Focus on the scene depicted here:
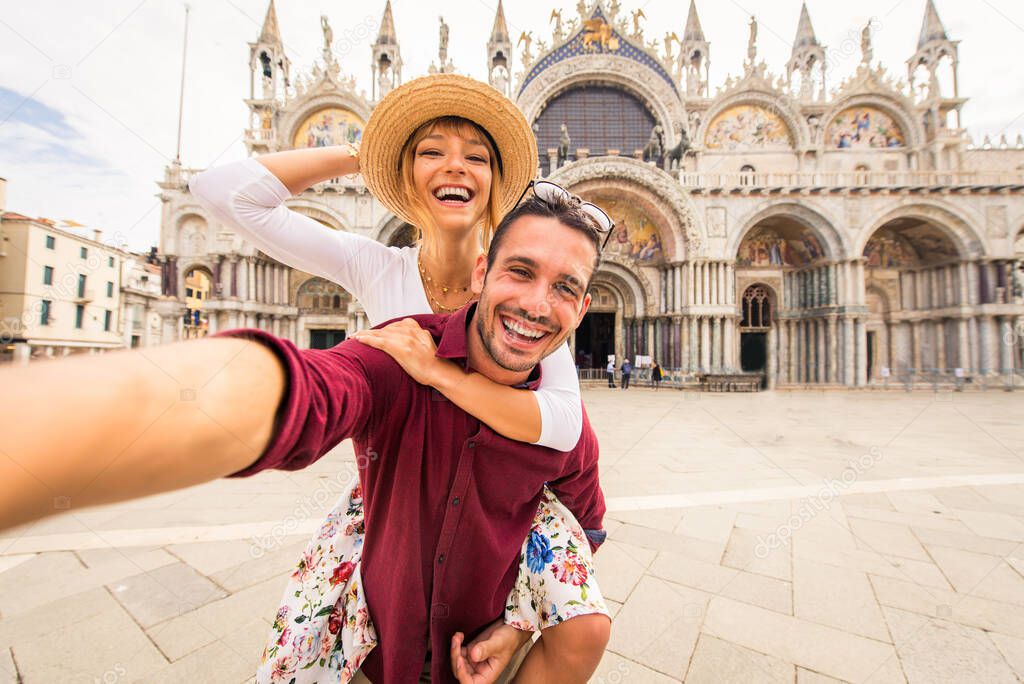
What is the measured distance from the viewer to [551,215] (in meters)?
1.25

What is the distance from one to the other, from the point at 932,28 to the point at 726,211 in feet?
53.8

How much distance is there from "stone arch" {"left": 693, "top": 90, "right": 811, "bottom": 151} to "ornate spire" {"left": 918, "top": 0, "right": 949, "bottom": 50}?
29.9ft

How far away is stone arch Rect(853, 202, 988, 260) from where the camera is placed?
1595 centimetres

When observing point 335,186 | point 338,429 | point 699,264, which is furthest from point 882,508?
point 335,186

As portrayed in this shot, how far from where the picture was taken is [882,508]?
345 centimetres

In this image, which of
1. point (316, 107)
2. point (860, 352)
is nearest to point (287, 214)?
point (860, 352)

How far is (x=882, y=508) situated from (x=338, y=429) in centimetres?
454

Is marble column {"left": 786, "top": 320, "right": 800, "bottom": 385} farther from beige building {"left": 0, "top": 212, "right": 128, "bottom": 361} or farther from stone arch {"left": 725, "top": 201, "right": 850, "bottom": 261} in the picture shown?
beige building {"left": 0, "top": 212, "right": 128, "bottom": 361}

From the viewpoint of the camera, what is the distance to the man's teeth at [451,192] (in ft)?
5.27

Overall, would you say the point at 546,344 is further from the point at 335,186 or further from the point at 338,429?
the point at 335,186

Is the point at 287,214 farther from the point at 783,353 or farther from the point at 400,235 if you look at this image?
the point at 783,353

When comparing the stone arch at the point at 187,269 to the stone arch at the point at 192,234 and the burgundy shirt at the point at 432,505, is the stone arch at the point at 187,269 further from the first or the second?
the burgundy shirt at the point at 432,505

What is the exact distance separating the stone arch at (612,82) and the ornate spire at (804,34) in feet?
26.9

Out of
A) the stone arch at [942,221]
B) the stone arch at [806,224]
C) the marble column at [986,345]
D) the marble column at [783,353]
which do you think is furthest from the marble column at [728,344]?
the marble column at [986,345]
